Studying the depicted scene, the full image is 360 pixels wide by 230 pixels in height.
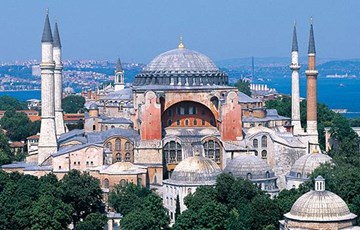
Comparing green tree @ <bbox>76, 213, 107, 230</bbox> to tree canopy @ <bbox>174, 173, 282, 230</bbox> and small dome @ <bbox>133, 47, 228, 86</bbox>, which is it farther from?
small dome @ <bbox>133, 47, 228, 86</bbox>

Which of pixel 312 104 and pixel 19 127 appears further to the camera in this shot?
pixel 19 127

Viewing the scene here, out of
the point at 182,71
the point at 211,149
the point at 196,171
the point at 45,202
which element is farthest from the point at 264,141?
the point at 45,202

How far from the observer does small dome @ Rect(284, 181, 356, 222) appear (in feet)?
129

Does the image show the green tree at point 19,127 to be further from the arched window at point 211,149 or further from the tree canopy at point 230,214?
the tree canopy at point 230,214

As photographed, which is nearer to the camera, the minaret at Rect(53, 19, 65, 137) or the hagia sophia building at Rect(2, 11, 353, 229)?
the hagia sophia building at Rect(2, 11, 353, 229)

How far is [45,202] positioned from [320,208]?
1029cm

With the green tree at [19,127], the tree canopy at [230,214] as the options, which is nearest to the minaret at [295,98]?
the tree canopy at [230,214]

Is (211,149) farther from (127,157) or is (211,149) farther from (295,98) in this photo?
(295,98)

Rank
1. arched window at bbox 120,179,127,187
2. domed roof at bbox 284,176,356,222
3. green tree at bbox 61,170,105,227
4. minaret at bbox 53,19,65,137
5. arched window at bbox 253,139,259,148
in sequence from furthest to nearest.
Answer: minaret at bbox 53,19,65,137 < arched window at bbox 253,139,259,148 < arched window at bbox 120,179,127,187 < green tree at bbox 61,170,105,227 < domed roof at bbox 284,176,356,222

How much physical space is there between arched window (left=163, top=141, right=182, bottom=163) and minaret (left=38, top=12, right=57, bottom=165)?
218 inches

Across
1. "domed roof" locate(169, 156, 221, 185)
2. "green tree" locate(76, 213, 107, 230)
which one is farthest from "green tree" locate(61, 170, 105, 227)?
"domed roof" locate(169, 156, 221, 185)

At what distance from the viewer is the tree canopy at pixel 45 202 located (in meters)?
42.2

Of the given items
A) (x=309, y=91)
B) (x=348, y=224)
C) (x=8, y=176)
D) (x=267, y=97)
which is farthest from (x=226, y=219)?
(x=267, y=97)

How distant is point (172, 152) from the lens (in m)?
54.2
